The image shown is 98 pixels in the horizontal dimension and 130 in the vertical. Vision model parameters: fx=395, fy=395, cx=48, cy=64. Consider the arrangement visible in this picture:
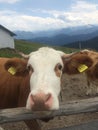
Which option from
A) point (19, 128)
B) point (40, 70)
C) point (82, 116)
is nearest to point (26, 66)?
point (40, 70)

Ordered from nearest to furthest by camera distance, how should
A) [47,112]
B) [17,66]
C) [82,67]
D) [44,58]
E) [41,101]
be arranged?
1. [41,101]
2. [47,112]
3. [44,58]
4. [82,67]
5. [17,66]

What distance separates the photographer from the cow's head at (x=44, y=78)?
5.29 metres

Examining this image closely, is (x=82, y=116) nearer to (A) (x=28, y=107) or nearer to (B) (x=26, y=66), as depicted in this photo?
(B) (x=26, y=66)

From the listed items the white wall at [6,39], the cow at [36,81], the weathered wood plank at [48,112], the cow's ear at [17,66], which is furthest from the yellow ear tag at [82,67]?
the white wall at [6,39]

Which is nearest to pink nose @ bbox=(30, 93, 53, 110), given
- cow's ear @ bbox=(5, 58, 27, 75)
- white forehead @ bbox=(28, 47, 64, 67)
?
white forehead @ bbox=(28, 47, 64, 67)

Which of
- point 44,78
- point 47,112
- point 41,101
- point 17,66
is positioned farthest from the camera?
point 17,66

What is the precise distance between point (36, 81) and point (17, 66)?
47.7 inches

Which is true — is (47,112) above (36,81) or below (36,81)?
below

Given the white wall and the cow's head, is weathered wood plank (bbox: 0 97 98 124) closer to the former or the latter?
the cow's head

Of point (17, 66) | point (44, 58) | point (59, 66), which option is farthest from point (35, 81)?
point (17, 66)

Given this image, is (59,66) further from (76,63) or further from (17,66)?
(17,66)

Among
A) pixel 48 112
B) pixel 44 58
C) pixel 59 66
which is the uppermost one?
pixel 44 58

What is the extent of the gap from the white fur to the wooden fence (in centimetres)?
32

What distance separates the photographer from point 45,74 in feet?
18.8
